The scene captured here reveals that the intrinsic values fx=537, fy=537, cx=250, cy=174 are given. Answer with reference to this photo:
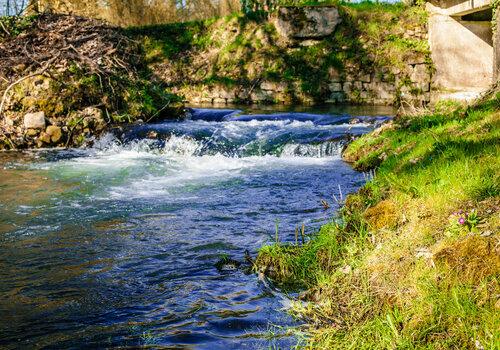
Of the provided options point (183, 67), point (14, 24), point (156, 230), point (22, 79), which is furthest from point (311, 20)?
point (156, 230)

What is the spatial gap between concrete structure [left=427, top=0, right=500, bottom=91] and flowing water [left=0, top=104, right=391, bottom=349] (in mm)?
7468

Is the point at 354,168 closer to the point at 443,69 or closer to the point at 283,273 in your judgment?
the point at 283,273

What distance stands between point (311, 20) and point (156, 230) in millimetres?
16774

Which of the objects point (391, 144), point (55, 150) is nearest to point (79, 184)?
point (55, 150)

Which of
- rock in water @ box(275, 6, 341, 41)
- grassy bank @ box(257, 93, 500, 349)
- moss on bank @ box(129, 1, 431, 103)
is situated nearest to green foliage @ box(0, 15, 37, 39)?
moss on bank @ box(129, 1, 431, 103)

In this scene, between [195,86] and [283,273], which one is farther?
[195,86]

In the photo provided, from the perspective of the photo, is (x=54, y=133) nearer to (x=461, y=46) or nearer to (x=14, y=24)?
(x=14, y=24)

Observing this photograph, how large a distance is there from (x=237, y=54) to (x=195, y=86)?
2116 millimetres

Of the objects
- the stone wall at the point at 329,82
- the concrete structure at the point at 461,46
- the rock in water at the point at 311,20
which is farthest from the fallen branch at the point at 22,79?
the concrete structure at the point at 461,46

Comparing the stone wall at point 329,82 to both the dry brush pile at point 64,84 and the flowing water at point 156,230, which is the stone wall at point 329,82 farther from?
the flowing water at point 156,230

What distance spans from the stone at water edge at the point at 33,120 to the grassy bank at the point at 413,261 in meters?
8.66

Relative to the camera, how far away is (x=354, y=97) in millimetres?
19469

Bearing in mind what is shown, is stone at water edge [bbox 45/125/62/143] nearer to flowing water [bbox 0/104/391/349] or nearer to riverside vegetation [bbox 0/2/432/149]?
riverside vegetation [bbox 0/2/432/149]

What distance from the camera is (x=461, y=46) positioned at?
1714 centimetres
